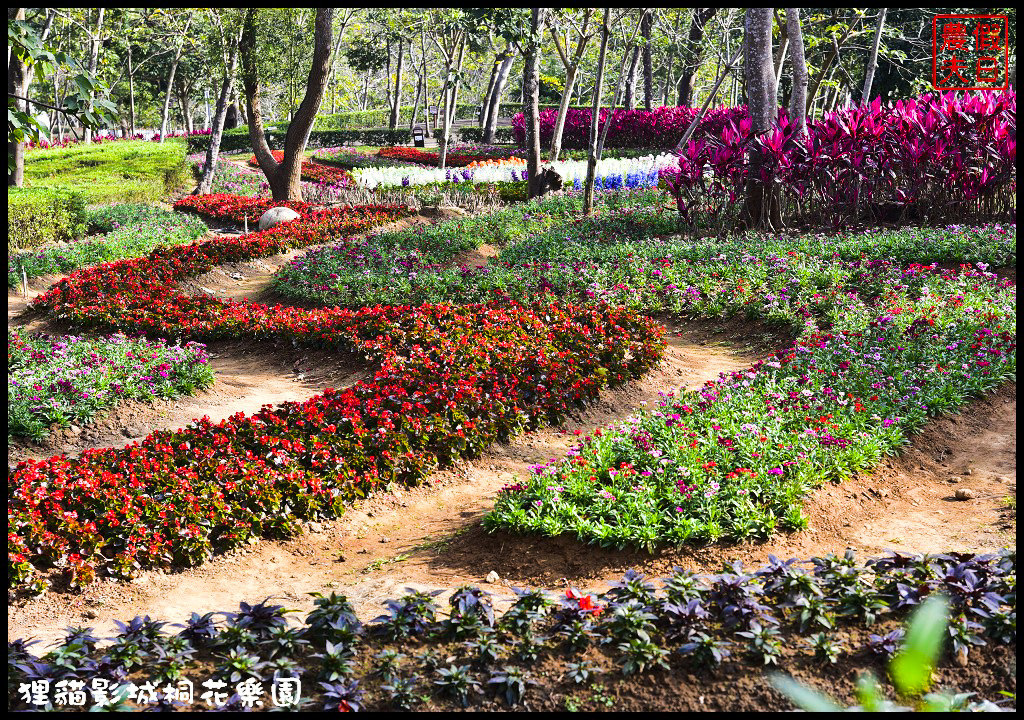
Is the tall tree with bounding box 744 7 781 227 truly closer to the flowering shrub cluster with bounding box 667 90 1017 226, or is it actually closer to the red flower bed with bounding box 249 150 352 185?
the flowering shrub cluster with bounding box 667 90 1017 226

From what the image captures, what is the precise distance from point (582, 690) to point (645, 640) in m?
0.27

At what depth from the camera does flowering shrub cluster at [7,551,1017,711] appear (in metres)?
2.64

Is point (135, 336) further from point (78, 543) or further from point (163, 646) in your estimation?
Answer: point (163, 646)

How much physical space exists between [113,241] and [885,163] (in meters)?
10.3

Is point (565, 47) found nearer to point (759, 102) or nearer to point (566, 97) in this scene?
point (566, 97)

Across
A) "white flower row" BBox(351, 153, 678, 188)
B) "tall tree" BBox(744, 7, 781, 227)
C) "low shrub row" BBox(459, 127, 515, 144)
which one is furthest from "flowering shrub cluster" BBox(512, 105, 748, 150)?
"tall tree" BBox(744, 7, 781, 227)

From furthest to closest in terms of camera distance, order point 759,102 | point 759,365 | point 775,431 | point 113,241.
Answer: point 113,241, point 759,102, point 759,365, point 775,431

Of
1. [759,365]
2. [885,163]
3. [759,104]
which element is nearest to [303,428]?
[759,365]

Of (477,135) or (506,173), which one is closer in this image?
(506,173)

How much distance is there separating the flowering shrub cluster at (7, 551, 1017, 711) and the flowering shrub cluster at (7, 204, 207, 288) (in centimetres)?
875

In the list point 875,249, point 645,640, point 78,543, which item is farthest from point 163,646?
point 875,249

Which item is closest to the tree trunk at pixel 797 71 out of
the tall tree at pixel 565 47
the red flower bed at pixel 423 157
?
the tall tree at pixel 565 47

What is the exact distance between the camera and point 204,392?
22.1ft

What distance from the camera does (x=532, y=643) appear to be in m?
2.87
